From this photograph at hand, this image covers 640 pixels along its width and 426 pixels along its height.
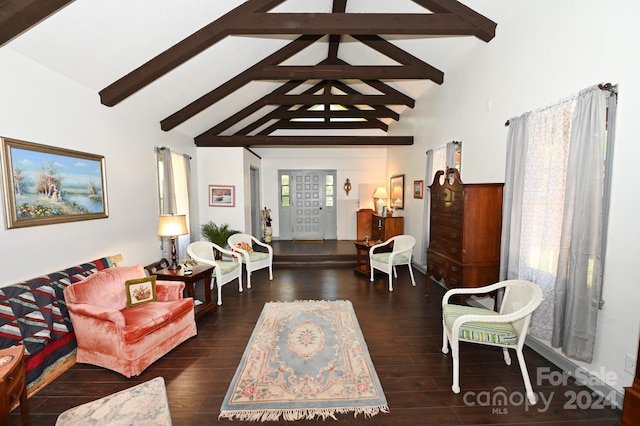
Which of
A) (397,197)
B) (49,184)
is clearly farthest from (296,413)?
(397,197)

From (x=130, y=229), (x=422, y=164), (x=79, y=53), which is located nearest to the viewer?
(x=79, y=53)

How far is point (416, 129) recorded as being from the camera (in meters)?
5.89

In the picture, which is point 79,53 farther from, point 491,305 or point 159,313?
point 491,305

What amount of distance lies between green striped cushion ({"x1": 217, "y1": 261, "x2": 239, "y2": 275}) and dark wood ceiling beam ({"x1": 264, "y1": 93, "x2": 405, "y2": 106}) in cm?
339

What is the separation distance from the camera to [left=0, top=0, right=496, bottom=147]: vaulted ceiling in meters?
2.45

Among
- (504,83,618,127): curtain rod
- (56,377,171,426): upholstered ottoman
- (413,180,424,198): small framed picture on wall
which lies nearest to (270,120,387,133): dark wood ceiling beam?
(413,180,424,198): small framed picture on wall

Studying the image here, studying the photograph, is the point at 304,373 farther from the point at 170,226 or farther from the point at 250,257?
the point at 250,257

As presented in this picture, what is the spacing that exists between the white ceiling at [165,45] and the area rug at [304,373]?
333 centimetres

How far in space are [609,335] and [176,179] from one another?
5.94 m

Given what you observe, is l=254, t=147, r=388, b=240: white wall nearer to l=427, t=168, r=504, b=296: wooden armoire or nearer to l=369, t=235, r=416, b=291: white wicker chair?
l=369, t=235, r=416, b=291: white wicker chair

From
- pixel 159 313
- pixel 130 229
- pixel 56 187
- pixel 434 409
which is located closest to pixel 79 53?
pixel 56 187

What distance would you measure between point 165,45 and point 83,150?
150 cm

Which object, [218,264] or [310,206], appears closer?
[218,264]

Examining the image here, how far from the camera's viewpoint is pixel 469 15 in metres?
3.28
